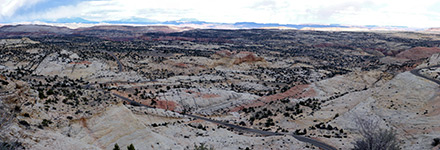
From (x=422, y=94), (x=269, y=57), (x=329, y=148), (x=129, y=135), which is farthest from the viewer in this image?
(x=269, y=57)

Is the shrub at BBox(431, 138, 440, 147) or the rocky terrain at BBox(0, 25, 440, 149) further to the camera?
the rocky terrain at BBox(0, 25, 440, 149)

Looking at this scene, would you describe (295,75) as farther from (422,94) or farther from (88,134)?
(88,134)

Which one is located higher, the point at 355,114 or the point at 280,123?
the point at 355,114

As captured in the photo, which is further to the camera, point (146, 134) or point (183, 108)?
point (183, 108)

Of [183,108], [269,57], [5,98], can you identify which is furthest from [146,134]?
[269,57]

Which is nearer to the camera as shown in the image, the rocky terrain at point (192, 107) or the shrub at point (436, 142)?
the shrub at point (436, 142)

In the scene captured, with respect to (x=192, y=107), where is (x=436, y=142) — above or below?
above

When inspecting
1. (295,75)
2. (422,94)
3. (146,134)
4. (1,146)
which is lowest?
(295,75)

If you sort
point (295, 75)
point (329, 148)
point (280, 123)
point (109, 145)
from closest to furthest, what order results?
1. point (109, 145)
2. point (329, 148)
3. point (280, 123)
4. point (295, 75)

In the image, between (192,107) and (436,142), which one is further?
(192,107)
